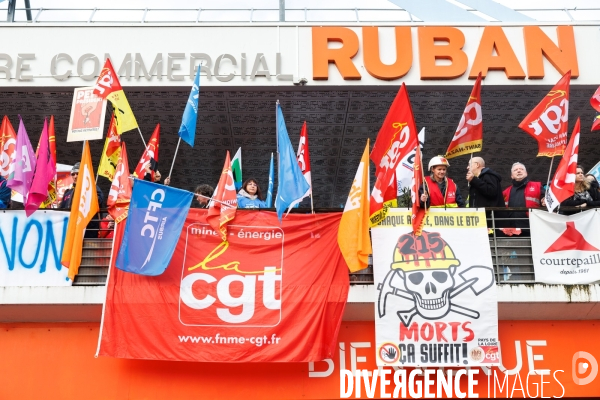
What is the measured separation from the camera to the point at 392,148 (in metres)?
11.4

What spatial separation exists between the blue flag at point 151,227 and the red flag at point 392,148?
2845mm

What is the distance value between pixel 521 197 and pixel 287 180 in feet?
12.7

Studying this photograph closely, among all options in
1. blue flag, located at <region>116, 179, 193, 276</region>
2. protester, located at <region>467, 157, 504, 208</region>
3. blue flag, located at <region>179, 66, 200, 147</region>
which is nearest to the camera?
blue flag, located at <region>116, 179, 193, 276</region>

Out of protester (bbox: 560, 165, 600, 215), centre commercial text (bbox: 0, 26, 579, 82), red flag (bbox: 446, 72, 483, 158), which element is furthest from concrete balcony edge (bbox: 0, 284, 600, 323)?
centre commercial text (bbox: 0, 26, 579, 82)

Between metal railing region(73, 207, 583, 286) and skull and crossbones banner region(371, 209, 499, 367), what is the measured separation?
0.38m

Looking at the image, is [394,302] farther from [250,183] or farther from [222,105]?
[222,105]

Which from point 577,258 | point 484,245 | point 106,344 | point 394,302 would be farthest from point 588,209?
point 106,344

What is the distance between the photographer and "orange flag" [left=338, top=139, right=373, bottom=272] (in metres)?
10.7

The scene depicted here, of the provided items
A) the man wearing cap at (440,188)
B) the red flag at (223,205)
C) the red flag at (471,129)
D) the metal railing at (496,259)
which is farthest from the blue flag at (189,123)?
the red flag at (471,129)

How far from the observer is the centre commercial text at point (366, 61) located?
13883mm

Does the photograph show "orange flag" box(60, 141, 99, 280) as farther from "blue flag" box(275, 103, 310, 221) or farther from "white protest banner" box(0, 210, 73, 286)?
"blue flag" box(275, 103, 310, 221)

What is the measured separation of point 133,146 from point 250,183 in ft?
16.1

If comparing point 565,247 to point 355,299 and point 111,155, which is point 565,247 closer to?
point 355,299

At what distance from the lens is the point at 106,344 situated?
10.6 metres
